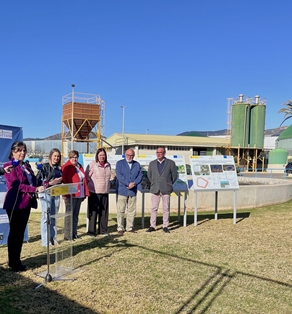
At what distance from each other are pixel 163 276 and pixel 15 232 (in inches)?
88.8

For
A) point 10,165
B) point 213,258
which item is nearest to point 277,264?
point 213,258

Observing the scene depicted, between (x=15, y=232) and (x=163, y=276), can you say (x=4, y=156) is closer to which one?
(x=15, y=232)

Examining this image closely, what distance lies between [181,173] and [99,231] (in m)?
2.67

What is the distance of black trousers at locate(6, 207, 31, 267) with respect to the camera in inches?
195

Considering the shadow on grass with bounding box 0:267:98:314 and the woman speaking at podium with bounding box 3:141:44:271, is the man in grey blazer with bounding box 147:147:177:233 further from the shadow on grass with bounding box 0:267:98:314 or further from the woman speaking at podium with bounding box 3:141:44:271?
the shadow on grass with bounding box 0:267:98:314

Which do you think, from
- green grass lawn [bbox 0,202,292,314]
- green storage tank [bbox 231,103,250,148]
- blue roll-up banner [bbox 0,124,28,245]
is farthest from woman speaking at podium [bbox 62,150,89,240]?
green storage tank [bbox 231,103,250,148]

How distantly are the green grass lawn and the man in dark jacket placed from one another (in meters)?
0.39

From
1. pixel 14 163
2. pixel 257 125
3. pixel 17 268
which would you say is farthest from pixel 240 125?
pixel 14 163

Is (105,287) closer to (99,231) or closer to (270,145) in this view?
(99,231)

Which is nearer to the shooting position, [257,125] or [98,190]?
[98,190]

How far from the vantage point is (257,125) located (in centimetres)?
4481

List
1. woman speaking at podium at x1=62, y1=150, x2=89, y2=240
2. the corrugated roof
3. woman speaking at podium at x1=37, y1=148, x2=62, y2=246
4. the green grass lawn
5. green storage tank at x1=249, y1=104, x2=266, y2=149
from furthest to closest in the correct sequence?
green storage tank at x1=249, y1=104, x2=266, y2=149, the corrugated roof, woman speaking at podium at x1=62, y1=150, x2=89, y2=240, woman speaking at podium at x1=37, y1=148, x2=62, y2=246, the green grass lawn

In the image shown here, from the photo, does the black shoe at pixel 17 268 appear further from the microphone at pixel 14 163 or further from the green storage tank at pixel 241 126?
the green storage tank at pixel 241 126

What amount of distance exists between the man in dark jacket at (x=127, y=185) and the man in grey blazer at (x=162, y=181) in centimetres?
42
